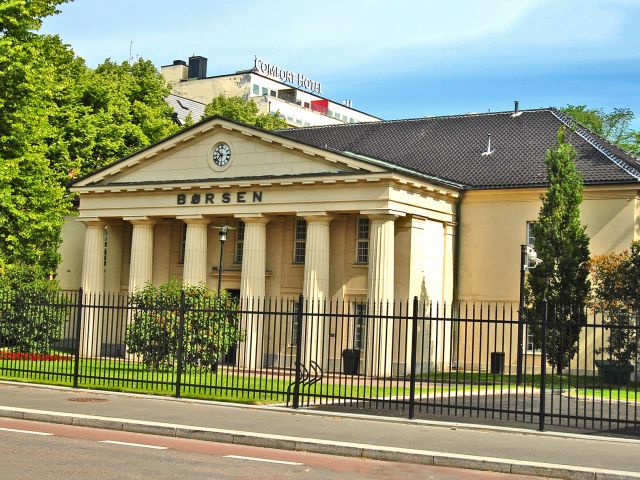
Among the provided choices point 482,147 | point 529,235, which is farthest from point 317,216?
point 482,147

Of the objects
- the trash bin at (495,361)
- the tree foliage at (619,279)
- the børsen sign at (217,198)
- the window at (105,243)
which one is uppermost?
the børsen sign at (217,198)

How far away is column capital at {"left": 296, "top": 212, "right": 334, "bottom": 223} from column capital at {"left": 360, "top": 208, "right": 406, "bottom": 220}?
1.94 meters

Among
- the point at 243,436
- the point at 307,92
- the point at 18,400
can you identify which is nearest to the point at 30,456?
the point at 243,436

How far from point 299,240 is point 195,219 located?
4842 millimetres

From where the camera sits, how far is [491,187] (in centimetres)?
4184

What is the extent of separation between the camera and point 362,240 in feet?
137

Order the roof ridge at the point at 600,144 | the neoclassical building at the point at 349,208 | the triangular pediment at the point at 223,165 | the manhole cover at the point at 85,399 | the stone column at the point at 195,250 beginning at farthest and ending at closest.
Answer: the stone column at the point at 195,250, the triangular pediment at the point at 223,165, the roof ridge at the point at 600,144, the neoclassical building at the point at 349,208, the manhole cover at the point at 85,399

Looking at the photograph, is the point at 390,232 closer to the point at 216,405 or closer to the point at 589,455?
the point at 216,405

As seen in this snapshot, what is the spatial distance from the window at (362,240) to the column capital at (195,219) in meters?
7.15

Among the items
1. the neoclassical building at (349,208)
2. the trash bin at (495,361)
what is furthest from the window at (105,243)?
the trash bin at (495,361)

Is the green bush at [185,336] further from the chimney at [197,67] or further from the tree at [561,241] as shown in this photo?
the chimney at [197,67]

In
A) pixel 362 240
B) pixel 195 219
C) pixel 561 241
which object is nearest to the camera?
pixel 561 241

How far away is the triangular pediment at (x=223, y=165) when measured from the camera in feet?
132

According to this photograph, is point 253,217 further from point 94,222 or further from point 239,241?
point 94,222
